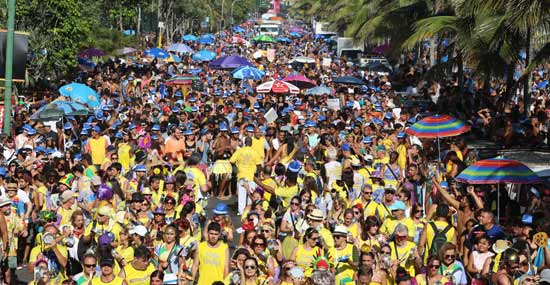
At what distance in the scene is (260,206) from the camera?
11281 millimetres

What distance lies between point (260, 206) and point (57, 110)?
9.45m

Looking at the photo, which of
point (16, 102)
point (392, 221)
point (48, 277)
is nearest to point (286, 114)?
point (16, 102)

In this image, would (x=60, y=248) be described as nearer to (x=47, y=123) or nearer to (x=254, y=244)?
(x=254, y=244)

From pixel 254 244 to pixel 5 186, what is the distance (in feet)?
15.3

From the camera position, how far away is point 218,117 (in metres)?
21.5

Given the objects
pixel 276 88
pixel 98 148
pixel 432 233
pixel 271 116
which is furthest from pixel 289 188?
pixel 276 88

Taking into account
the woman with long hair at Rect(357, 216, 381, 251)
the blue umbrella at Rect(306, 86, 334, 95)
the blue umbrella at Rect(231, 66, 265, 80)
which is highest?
the blue umbrella at Rect(231, 66, 265, 80)

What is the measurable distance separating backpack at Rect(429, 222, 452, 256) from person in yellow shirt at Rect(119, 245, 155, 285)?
2876 millimetres

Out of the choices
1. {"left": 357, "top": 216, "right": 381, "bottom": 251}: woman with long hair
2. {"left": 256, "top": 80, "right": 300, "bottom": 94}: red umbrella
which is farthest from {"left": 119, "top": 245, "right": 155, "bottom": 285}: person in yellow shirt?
{"left": 256, "top": 80, "right": 300, "bottom": 94}: red umbrella

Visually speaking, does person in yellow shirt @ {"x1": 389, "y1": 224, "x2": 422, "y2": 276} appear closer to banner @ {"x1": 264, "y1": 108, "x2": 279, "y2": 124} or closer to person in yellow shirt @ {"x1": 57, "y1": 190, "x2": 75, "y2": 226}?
person in yellow shirt @ {"x1": 57, "y1": 190, "x2": 75, "y2": 226}

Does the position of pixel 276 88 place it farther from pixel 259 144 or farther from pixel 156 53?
pixel 156 53

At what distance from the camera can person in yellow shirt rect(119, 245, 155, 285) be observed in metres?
8.87

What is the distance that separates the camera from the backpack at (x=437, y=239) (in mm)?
9914

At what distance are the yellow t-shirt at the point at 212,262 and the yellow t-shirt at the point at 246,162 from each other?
594cm
